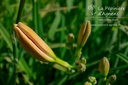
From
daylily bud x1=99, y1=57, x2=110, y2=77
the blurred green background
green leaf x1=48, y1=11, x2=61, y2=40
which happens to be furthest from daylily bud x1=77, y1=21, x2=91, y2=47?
green leaf x1=48, y1=11, x2=61, y2=40

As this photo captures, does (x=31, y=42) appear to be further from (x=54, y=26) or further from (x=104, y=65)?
(x=54, y=26)

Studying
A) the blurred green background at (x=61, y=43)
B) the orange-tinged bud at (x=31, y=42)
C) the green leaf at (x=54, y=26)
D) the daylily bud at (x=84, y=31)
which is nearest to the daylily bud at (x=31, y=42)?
the orange-tinged bud at (x=31, y=42)

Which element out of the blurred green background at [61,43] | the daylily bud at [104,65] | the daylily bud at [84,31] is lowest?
the blurred green background at [61,43]

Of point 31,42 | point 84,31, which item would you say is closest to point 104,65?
point 84,31

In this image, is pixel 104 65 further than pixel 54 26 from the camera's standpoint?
No

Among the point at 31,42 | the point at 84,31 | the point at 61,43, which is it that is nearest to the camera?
the point at 31,42

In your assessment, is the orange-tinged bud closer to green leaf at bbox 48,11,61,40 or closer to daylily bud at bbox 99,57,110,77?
daylily bud at bbox 99,57,110,77

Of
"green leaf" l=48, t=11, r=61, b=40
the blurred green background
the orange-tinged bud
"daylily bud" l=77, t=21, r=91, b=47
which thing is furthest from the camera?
"green leaf" l=48, t=11, r=61, b=40

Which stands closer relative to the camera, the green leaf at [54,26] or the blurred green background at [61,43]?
the blurred green background at [61,43]

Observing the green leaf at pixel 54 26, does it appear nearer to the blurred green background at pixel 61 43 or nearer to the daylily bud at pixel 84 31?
the blurred green background at pixel 61 43
